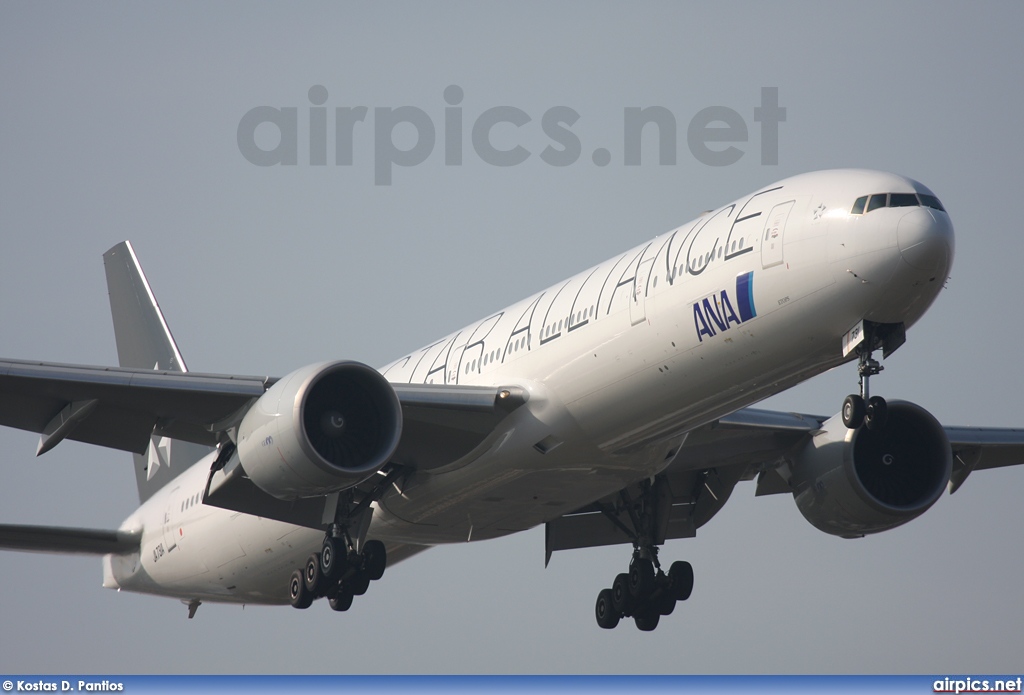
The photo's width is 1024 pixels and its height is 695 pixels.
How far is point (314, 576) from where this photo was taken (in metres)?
25.8

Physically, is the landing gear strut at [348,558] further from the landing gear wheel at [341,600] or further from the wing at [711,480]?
the wing at [711,480]

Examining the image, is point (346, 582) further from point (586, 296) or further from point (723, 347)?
point (723, 347)

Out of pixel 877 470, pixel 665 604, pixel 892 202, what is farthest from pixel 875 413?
pixel 665 604

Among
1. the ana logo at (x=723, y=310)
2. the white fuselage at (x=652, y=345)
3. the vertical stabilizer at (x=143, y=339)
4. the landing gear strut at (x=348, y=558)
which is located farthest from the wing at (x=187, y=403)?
the vertical stabilizer at (x=143, y=339)

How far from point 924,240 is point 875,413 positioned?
2.58 meters

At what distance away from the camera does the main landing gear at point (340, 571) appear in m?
25.4

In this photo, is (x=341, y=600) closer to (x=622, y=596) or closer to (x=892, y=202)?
(x=622, y=596)

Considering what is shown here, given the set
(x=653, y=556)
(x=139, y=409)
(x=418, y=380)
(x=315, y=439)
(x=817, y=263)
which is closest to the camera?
(x=817, y=263)

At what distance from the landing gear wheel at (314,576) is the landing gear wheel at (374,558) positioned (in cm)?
85

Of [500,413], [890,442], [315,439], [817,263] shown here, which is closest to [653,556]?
[890,442]

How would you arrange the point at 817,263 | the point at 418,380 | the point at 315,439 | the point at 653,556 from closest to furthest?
the point at 817,263 < the point at 315,439 < the point at 418,380 < the point at 653,556

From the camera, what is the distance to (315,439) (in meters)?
22.7

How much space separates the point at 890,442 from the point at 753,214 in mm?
9671

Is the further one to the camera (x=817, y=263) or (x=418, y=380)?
(x=418, y=380)
